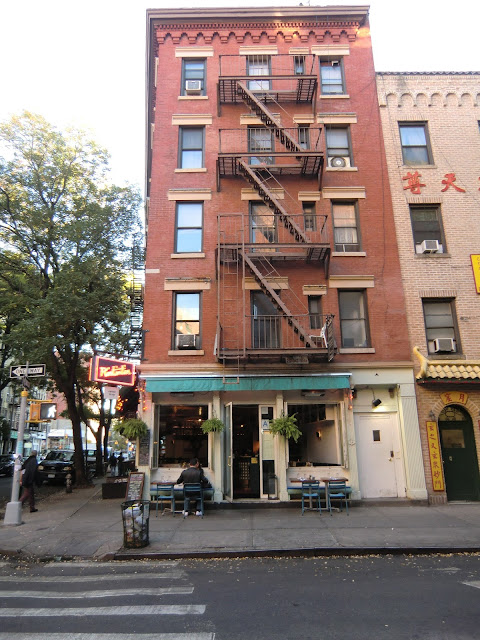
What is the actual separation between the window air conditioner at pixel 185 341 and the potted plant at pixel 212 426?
2.56 m

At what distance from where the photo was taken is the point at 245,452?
1448 cm

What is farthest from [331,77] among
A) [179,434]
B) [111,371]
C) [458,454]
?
[179,434]

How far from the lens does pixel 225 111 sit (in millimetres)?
17328

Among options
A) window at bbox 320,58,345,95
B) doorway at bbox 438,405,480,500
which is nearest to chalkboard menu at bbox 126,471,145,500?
doorway at bbox 438,405,480,500

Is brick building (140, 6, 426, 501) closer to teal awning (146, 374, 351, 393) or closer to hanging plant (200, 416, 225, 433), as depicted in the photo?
teal awning (146, 374, 351, 393)

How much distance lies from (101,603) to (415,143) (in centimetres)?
1731

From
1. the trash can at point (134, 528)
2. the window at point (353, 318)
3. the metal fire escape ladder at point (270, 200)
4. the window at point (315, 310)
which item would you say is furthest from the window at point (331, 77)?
the trash can at point (134, 528)

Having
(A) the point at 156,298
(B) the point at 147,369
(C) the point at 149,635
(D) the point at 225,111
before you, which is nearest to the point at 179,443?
(B) the point at 147,369

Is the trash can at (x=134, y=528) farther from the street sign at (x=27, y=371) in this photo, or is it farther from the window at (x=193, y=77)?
the window at (x=193, y=77)

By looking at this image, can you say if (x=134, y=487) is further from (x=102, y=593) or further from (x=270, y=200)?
(x=270, y=200)

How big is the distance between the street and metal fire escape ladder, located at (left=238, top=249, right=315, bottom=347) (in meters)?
6.80

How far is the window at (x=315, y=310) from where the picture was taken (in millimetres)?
15224

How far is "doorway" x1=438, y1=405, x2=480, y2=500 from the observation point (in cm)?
1399

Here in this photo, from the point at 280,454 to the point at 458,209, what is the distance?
1068 centimetres
